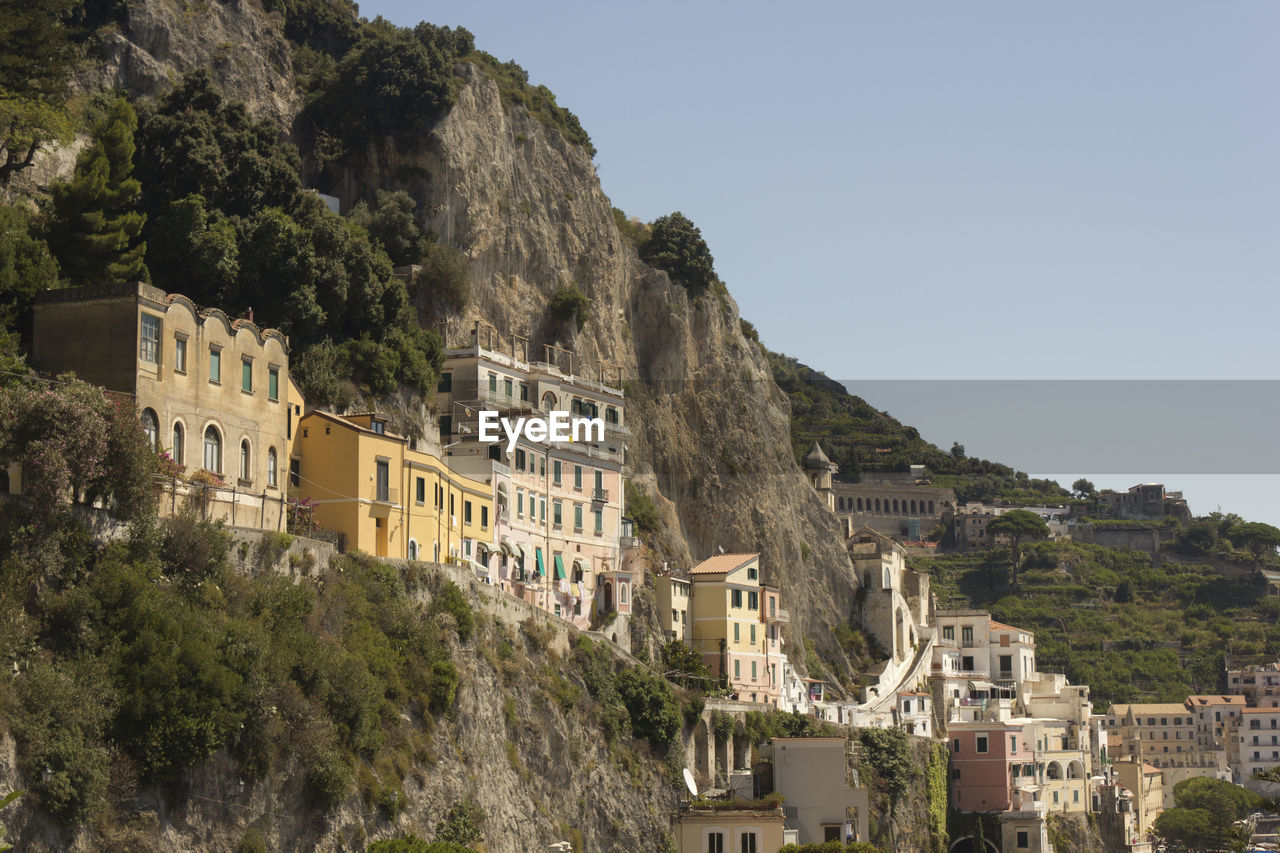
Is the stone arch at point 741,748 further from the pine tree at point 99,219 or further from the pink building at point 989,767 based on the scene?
the pine tree at point 99,219

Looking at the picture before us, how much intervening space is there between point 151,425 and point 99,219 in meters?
11.0

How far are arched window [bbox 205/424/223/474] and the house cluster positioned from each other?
39mm

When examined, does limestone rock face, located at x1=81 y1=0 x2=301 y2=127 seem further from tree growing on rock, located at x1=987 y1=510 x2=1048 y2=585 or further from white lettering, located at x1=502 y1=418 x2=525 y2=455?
tree growing on rock, located at x1=987 y1=510 x2=1048 y2=585

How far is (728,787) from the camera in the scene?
64688 mm

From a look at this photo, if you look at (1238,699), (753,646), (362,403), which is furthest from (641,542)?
(1238,699)

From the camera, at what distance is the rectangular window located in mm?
43312

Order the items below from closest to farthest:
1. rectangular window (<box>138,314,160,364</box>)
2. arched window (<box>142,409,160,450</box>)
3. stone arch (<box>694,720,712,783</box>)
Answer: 1. arched window (<box>142,409,160,450</box>)
2. rectangular window (<box>138,314,160,364</box>)
3. stone arch (<box>694,720,712,783</box>)

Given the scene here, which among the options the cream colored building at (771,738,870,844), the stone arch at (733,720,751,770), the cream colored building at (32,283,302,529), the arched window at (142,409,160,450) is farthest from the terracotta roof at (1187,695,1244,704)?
the arched window at (142,409,160,450)

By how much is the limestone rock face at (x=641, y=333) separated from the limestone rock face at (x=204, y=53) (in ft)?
18.8

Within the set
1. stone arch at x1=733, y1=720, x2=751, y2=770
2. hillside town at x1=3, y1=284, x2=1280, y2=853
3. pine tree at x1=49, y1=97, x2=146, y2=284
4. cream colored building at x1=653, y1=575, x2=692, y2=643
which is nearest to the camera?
hillside town at x1=3, y1=284, x2=1280, y2=853

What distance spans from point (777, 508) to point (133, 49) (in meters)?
40.9

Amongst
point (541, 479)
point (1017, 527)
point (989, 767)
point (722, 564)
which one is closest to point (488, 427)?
point (541, 479)

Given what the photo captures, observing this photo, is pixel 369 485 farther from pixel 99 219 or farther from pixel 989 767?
pixel 989 767

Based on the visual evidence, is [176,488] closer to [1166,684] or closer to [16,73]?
[16,73]
